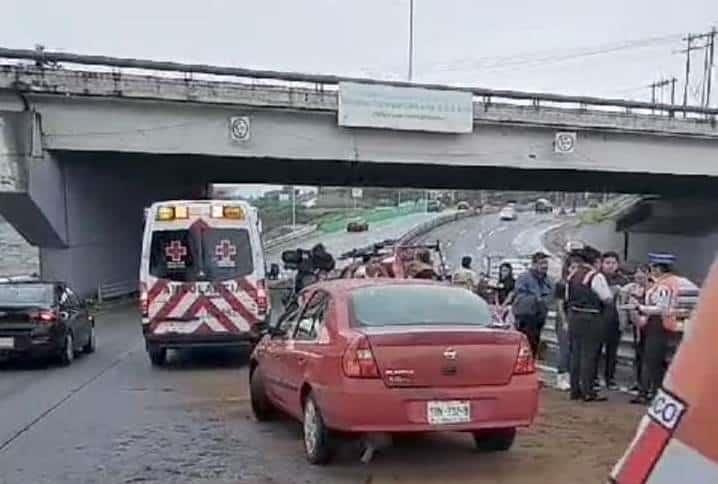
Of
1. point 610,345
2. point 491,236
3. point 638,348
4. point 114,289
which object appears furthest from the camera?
point 491,236

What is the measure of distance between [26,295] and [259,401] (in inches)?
324

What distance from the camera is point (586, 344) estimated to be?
39.9ft

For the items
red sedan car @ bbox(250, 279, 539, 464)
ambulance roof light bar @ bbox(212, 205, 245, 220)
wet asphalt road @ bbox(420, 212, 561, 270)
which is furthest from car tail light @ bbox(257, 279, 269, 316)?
wet asphalt road @ bbox(420, 212, 561, 270)

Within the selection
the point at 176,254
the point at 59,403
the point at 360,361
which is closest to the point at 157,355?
the point at 176,254

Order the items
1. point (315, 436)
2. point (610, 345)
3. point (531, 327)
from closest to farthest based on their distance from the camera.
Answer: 1. point (315, 436)
2. point (610, 345)
3. point (531, 327)

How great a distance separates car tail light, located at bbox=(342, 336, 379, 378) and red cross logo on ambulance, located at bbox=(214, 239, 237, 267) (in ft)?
30.8

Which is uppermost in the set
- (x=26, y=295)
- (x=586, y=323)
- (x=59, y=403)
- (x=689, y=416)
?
(x=689, y=416)

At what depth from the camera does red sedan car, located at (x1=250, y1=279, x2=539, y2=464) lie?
8.23 metres

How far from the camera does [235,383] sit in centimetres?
1516

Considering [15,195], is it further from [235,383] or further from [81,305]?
[235,383]

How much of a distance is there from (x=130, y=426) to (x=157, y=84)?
22650 millimetres

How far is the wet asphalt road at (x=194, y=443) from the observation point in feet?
28.5

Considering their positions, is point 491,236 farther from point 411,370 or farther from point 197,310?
point 411,370

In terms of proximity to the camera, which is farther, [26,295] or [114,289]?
[114,289]
